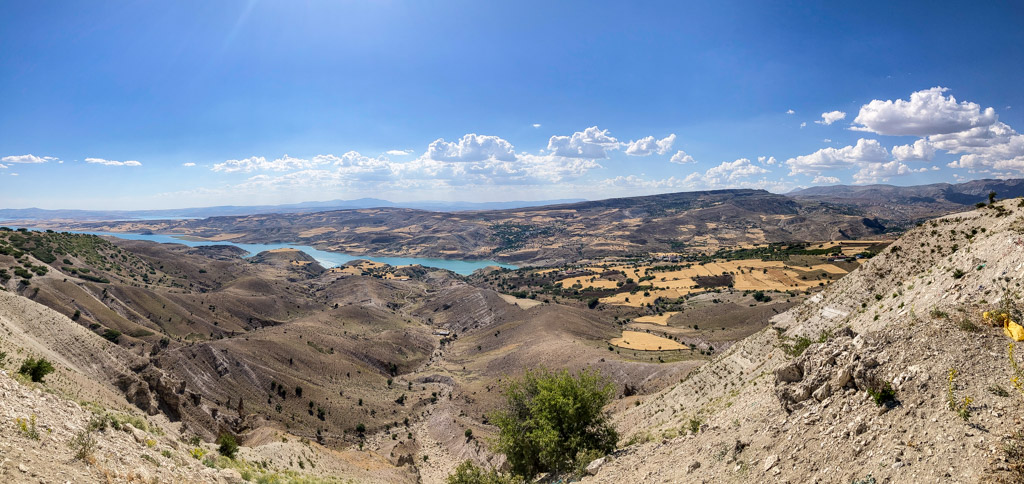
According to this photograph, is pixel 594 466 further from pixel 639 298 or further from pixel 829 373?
pixel 639 298

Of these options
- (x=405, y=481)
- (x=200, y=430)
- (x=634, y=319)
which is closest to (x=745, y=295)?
(x=634, y=319)

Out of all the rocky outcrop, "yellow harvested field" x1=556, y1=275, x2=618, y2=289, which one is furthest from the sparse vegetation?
"yellow harvested field" x1=556, y1=275, x2=618, y2=289

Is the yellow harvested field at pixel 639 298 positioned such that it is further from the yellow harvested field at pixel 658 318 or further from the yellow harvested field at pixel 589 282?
the yellow harvested field at pixel 589 282

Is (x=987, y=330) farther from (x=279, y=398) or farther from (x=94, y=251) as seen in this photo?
(x=94, y=251)

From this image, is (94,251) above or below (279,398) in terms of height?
above

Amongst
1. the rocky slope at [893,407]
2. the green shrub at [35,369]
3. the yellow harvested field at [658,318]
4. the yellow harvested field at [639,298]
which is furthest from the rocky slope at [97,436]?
the yellow harvested field at [639,298]

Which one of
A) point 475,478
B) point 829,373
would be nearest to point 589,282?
point 475,478
